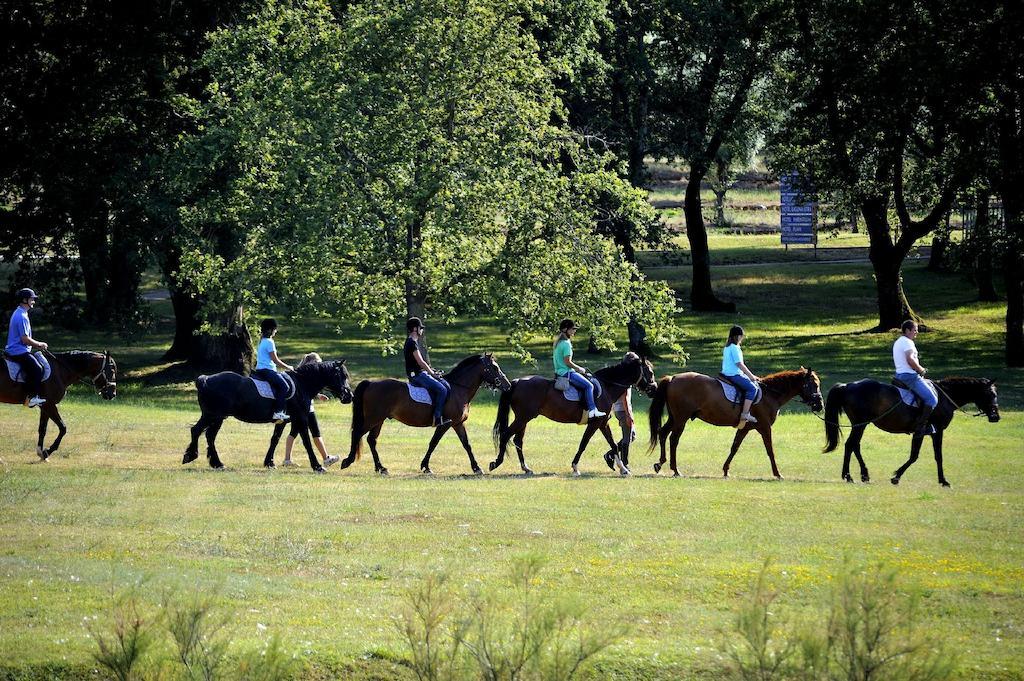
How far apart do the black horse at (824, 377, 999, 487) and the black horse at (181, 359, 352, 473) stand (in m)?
9.04

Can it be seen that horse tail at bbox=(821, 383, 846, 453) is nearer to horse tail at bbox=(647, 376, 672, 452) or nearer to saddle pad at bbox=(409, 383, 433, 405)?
horse tail at bbox=(647, 376, 672, 452)

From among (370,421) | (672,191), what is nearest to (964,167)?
(370,421)

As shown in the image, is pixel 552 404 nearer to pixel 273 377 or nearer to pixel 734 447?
pixel 734 447

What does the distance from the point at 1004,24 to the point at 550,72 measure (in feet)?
54.2

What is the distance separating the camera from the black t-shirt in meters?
23.3

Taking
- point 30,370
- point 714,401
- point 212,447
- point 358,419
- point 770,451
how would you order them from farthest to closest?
1. point 714,401
2. point 770,451
3. point 358,419
4. point 30,370
5. point 212,447

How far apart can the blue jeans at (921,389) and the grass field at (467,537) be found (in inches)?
64.7

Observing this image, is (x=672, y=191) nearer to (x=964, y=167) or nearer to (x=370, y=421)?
(x=964, y=167)

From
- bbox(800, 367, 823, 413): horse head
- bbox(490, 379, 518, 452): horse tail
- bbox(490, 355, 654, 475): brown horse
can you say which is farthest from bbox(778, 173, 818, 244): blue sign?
bbox(490, 379, 518, 452): horse tail

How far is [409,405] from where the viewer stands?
23547mm

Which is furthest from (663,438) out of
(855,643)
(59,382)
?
(855,643)

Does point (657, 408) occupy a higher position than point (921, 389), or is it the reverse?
point (921, 389)

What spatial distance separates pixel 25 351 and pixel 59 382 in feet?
3.12

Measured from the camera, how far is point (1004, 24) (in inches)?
1738
